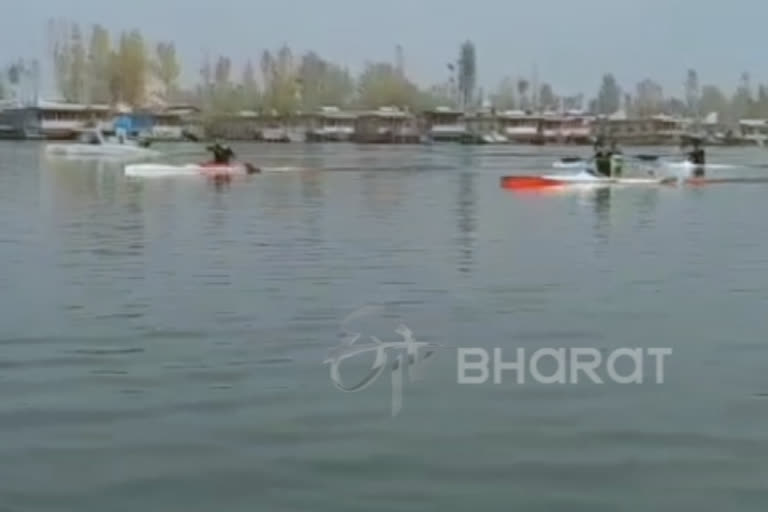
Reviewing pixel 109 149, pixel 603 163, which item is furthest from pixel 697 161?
pixel 109 149

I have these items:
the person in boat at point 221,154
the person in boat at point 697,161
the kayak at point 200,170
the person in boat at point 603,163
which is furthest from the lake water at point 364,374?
the person in boat at point 697,161

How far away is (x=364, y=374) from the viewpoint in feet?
49.1

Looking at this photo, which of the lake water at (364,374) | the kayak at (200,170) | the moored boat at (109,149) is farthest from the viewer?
the moored boat at (109,149)

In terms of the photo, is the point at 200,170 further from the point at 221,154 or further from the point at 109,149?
the point at 109,149

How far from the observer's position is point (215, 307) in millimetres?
19688

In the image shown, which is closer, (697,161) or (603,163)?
(603,163)

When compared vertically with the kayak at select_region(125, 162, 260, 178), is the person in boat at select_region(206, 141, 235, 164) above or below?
above

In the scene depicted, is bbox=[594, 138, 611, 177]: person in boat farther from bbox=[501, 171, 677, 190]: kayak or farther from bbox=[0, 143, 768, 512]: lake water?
bbox=[0, 143, 768, 512]: lake water

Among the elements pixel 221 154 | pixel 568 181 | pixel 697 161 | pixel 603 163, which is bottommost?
pixel 697 161

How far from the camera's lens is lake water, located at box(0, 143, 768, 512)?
10727 mm

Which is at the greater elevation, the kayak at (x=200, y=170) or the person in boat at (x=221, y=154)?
the person in boat at (x=221, y=154)

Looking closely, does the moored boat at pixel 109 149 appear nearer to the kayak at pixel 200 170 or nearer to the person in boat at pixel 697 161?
the kayak at pixel 200 170

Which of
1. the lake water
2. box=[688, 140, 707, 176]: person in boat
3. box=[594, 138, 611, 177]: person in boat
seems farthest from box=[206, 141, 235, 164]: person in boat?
the lake water

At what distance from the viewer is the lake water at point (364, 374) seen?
10.7m
